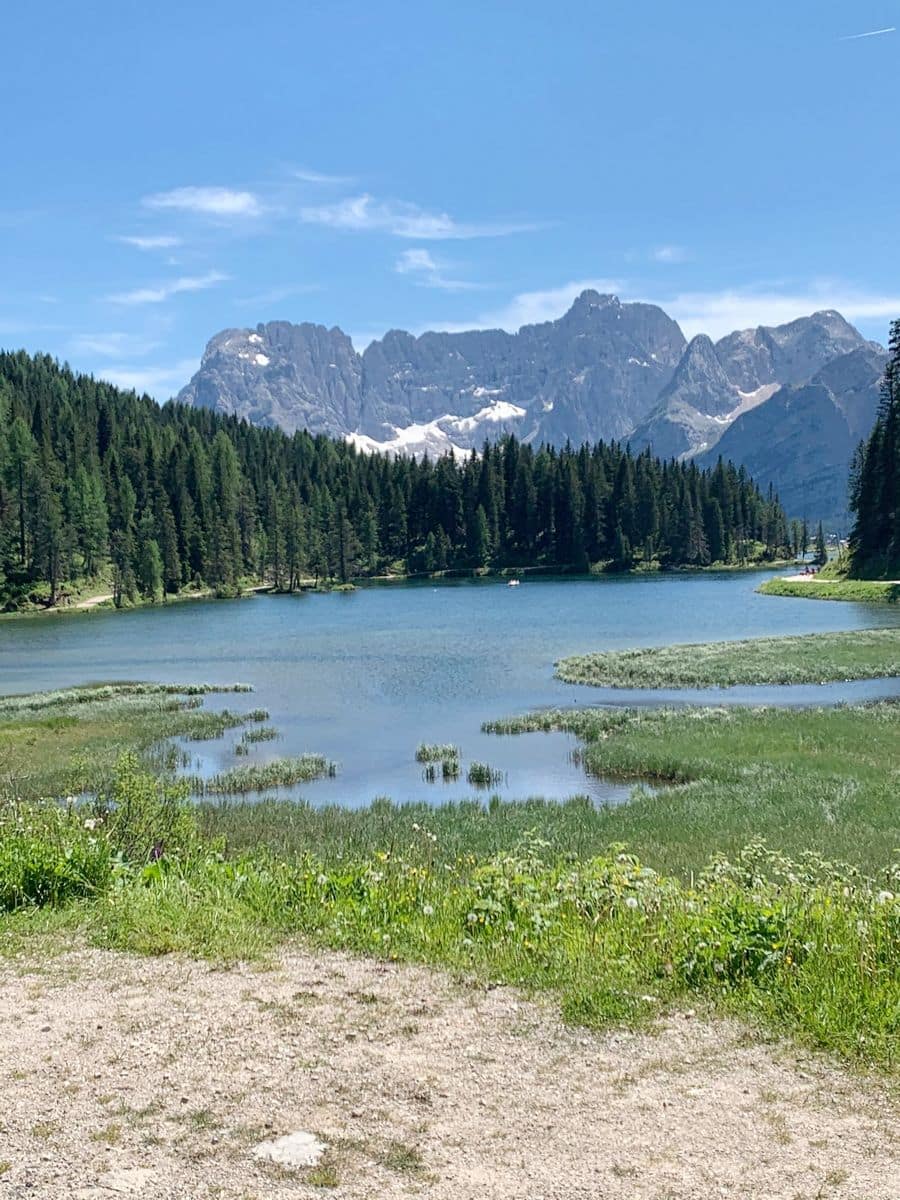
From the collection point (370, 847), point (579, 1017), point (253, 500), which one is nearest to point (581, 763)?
point (370, 847)

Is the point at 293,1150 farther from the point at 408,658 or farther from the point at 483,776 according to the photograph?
the point at 408,658

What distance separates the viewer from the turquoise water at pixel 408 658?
37.2 m

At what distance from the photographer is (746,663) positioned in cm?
5766

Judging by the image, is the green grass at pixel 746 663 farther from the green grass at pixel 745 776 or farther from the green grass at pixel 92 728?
the green grass at pixel 92 728

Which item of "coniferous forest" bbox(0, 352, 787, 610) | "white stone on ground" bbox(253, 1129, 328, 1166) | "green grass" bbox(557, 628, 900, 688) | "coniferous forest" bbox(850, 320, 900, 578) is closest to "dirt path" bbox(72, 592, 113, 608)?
"coniferous forest" bbox(0, 352, 787, 610)

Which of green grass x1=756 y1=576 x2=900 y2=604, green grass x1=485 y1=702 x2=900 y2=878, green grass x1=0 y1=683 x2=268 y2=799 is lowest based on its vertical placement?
green grass x1=485 y1=702 x2=900 y2=878

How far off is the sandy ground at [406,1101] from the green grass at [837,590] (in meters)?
91.9

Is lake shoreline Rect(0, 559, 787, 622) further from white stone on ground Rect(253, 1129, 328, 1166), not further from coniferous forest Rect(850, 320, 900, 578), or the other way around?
white stone on ground Rect(253, 1129, 328, 1166)

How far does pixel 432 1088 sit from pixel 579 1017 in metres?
1.90

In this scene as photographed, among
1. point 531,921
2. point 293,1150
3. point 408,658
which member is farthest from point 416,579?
point 293,1150

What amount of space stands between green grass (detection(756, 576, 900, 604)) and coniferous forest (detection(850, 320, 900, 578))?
2937 millimetres

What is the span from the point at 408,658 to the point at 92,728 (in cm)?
2629

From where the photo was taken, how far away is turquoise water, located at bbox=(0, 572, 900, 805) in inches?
1463

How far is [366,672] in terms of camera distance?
6103 centimetres
